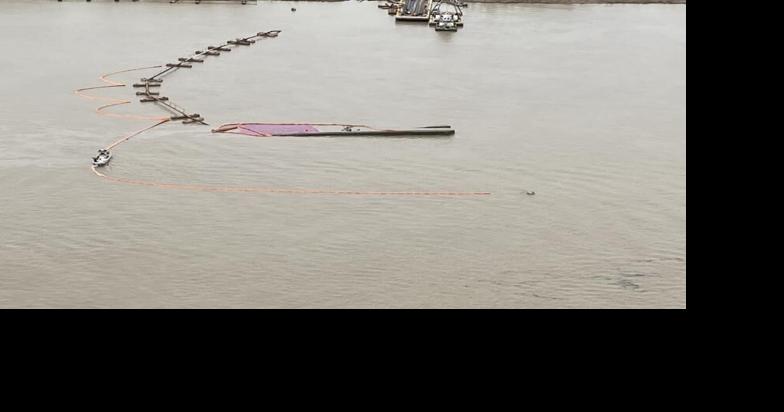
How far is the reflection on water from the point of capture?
7281 millimetres

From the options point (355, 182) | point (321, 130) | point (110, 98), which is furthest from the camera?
point (110, 98)

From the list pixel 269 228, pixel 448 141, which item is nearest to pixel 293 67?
pixel 448 141

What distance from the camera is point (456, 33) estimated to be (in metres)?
20.8

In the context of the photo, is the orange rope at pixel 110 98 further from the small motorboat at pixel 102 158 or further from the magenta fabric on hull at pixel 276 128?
the small motorboat at pixel 102 158

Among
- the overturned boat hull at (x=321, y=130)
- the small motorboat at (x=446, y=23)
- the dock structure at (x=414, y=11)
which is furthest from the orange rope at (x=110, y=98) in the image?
the dock structure at (x=414, y=11)

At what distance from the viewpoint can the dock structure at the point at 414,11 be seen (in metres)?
22.6

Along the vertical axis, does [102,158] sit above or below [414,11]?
below

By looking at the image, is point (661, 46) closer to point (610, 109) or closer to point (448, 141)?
point (610, 109)

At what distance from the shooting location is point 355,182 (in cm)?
964

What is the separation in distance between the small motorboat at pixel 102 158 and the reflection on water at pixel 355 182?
0.37 feet

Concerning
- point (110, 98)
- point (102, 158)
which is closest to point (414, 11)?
point (110, 98)

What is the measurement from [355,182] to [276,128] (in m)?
2.32

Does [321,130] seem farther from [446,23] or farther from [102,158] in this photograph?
[446,23]

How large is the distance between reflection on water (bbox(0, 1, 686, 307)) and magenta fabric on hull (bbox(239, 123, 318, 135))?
35 centimetres
